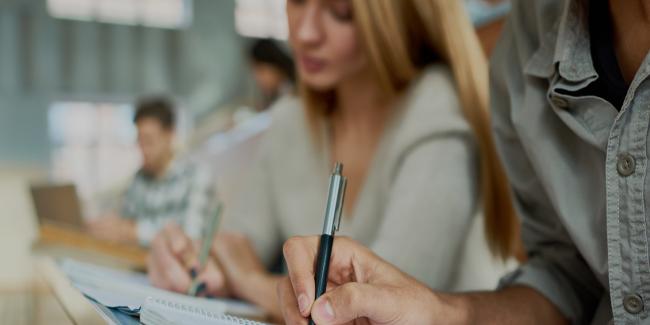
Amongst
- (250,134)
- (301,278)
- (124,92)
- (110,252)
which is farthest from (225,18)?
(301,278)

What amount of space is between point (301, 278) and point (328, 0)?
499mm

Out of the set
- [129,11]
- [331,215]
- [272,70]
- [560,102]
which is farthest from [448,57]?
[129,11]

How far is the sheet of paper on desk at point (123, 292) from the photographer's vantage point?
0.48 m

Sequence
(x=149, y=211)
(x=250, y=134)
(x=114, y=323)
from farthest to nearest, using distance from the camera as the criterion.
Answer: (x=250, y=134) → (x=149, y=211) → (x=114, y=323)

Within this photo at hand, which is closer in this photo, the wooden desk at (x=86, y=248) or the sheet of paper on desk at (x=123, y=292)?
the sheet of paper on desk at (x=123, y=292)

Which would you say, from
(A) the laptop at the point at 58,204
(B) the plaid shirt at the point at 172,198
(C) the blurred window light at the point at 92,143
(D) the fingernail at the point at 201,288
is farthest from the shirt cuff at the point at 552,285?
(C) the blurred window light at the point at 92,143

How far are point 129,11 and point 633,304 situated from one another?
7.57m

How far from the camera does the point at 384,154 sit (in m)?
0.86

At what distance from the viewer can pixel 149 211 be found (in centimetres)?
274

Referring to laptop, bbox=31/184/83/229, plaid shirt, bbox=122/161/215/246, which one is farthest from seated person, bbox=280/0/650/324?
plaid shirt, bbox=122/161/215/246

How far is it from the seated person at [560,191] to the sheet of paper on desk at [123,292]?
0.12m

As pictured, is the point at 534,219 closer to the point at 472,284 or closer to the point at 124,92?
the point at 472,284

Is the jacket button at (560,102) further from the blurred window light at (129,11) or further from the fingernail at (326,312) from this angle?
the blurred window light at (129,11)

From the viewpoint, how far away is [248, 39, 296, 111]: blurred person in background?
3.72 metres
